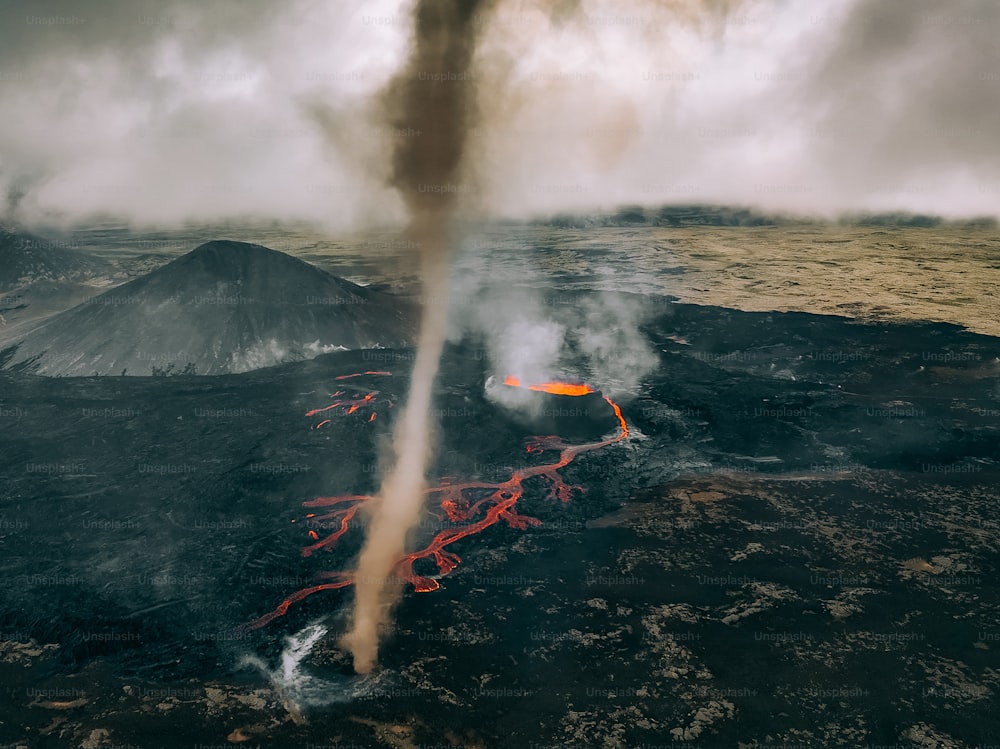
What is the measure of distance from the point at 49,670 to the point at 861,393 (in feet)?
139

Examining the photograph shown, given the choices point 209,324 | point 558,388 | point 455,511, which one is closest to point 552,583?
point 455,511

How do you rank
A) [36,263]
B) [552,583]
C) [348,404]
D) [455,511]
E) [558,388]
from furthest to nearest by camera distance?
[36,263] → [558,388] → [348,404] → [455,511] → [552,583]

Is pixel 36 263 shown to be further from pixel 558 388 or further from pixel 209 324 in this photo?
pixel 558 388

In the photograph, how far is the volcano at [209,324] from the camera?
47094mm

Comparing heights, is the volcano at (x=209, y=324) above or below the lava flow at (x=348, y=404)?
above

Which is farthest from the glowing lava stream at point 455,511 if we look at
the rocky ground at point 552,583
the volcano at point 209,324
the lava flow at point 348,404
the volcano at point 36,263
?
the volcano at point 36,263

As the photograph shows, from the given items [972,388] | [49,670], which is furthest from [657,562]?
[972,388]

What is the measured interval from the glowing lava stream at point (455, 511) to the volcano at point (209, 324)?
2322 centimetres

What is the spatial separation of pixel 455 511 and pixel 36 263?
9343 centimetres

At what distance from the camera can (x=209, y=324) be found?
48875mm

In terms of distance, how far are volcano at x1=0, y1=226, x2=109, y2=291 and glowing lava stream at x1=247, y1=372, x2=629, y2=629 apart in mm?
84155

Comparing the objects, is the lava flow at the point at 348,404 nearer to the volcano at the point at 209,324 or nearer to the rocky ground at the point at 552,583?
the rocky ground at the point at 552,583

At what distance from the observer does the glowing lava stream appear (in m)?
22.2

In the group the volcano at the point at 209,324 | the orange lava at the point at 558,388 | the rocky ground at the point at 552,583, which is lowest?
the rocky ground at the point at 552,583
